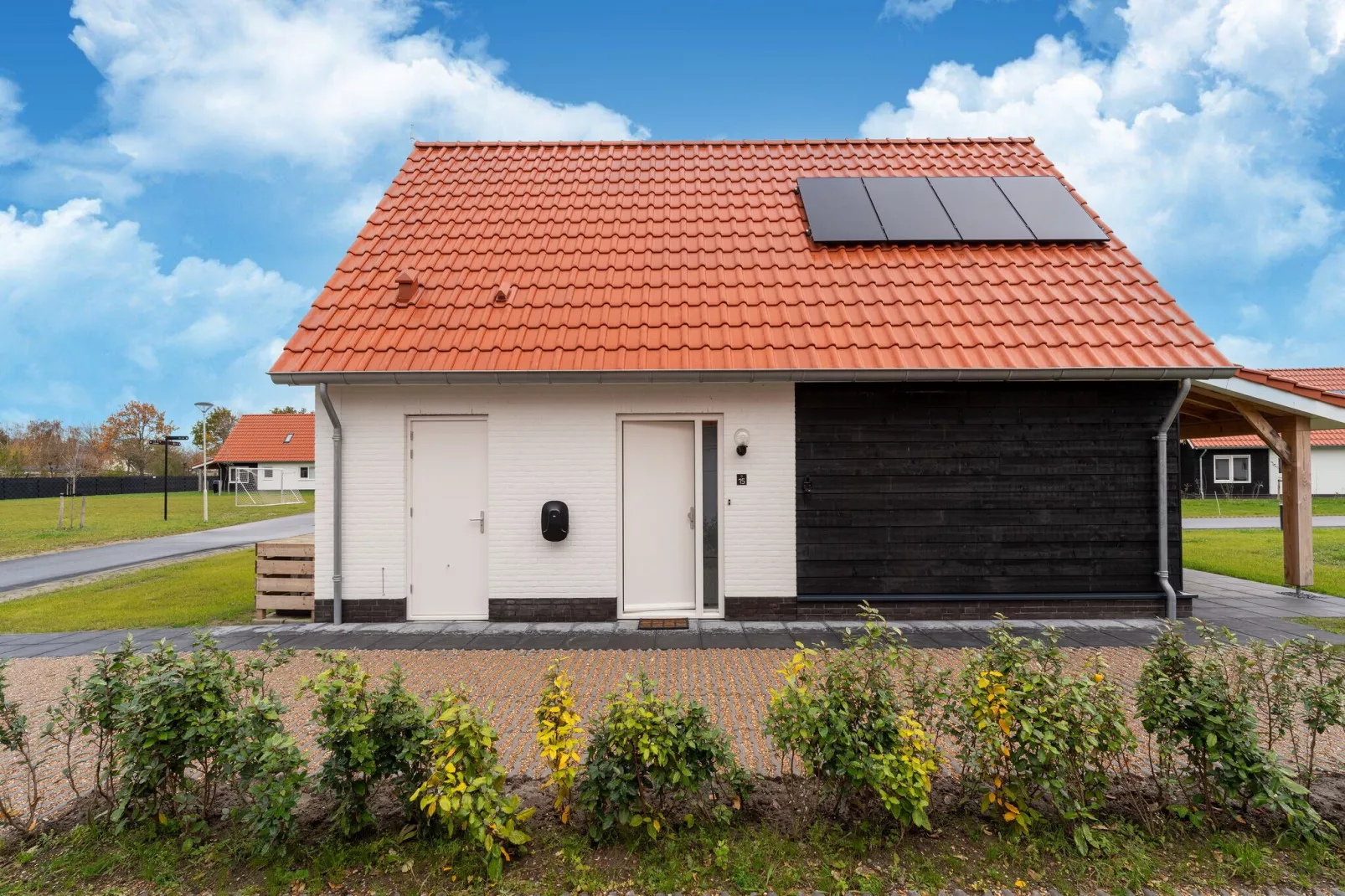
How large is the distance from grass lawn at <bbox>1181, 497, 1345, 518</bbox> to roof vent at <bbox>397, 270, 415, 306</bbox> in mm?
21221

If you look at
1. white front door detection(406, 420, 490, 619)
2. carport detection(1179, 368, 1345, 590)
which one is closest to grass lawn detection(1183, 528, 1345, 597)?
carport detection(1179, 368, 1345, 590)

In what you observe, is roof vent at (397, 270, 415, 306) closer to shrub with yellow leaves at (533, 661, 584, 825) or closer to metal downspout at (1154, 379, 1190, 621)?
shrub with yellow leaves at (533, 661, 584, 825)

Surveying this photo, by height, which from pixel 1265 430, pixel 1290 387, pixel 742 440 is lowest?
pixel 742 440

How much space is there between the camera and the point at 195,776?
3492mm

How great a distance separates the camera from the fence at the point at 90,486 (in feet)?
121

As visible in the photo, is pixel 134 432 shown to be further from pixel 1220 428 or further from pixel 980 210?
pixel 1220 428

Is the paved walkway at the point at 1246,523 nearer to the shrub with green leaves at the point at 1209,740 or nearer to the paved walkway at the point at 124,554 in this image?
the shrub with green leaves at the point at 1209,740

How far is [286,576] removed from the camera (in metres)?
7.21

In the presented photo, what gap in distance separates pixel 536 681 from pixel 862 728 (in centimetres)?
304

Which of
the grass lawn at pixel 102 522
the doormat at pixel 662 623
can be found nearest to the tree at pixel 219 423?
the grass lawn at pixel 102 522

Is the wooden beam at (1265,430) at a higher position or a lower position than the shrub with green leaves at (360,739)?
higher

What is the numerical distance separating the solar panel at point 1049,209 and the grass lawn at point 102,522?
19.6m

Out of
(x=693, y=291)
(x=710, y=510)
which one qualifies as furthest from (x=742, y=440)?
(x=693, y=291)

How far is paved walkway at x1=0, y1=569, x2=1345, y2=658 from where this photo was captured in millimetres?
6082
